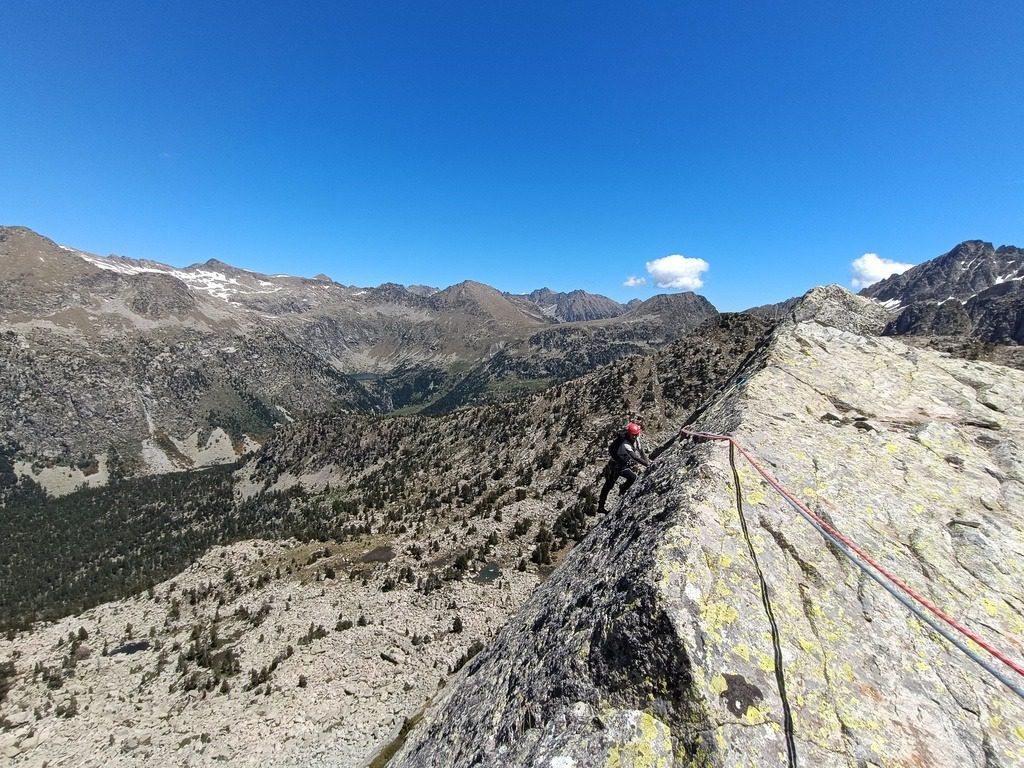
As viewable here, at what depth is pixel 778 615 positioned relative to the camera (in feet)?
21.0

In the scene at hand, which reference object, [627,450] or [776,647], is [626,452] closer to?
[627,450]

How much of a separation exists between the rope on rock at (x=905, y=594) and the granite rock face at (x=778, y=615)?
0.19 m

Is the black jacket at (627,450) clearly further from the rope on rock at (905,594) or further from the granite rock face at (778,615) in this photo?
the rope on rock at (905,594)

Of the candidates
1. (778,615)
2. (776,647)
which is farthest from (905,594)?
(776,647)

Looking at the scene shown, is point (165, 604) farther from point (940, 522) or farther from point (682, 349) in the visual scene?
point (682, 349)

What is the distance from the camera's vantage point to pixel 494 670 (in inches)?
363

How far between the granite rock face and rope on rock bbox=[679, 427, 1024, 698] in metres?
0.19

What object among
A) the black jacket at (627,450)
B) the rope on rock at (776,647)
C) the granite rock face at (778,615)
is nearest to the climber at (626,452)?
the black jacket at (627,450)

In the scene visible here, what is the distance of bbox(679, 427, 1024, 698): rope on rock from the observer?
18.2ft

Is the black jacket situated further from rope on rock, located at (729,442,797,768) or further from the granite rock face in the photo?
rope on rock, located at (729,442,797,768)

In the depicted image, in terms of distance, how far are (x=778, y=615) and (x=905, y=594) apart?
2.02m

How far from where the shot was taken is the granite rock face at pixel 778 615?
5367mm

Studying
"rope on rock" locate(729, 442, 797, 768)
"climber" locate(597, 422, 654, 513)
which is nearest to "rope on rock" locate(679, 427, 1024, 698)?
"rope on rock" locate(729, 442, 797, 768)

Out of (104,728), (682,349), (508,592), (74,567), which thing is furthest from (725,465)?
(74,567)
